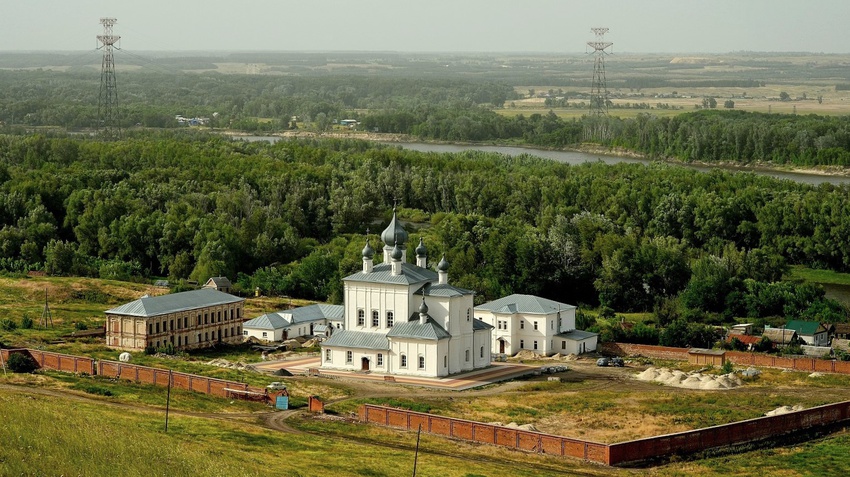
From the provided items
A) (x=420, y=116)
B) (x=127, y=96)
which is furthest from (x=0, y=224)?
(x=127, y=96)

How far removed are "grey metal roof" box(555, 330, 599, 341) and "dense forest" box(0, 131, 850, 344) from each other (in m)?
6.46

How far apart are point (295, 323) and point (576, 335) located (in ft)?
31.2

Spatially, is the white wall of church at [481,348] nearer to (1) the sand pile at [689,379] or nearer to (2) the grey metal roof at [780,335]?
(1) the sand pile at [689,379]

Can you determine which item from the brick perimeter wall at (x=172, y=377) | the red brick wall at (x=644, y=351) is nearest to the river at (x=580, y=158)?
the red brick wall at (x=644, y=351)

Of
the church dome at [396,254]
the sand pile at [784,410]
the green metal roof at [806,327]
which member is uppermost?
the church dome at [396,254]

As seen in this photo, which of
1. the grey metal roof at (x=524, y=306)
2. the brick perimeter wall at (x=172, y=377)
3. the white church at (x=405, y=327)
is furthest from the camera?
the grey metal roof at (x=524, y=306)

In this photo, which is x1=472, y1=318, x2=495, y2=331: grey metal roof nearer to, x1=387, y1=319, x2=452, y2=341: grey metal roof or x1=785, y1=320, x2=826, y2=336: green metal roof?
x1=387, y1=319, x2=452, y2=341: grey metal roof

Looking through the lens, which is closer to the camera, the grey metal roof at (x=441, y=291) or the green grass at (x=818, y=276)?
the grey metal roof at (x=441, y=291)

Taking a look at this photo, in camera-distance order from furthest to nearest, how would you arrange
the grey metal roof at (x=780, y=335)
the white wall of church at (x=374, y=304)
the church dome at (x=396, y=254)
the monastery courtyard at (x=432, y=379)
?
the grey metal roof at (x=780, y=335)
the church dome at (x=396, y=254)
the white wall of church at (x=374, y=304)
the monastery courtyard at (x=432, y=379)

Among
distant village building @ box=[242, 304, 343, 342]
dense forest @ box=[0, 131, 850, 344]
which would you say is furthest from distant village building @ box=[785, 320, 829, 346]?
distant village building @ box=[242, 304, 343, 342]

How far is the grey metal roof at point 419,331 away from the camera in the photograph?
1592 inches

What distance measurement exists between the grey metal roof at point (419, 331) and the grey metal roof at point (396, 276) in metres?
1.28

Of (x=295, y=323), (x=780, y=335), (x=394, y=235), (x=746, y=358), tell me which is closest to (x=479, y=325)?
(x=394, y=235)

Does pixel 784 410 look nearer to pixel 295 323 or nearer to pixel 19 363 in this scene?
pixel 295 323
